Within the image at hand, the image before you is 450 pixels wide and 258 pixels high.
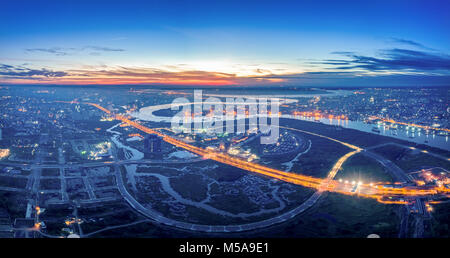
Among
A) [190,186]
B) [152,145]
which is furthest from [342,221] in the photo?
[152,145]

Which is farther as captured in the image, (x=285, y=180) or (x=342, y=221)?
(x=285, y=180)

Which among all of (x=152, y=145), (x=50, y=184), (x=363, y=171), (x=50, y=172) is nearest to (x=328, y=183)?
(x=363, y=171)

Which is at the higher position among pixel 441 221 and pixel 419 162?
pixel 419 162

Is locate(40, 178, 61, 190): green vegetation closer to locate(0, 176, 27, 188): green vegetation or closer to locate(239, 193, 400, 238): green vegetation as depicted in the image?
locate(0, 176, 27, 188): green vegetation

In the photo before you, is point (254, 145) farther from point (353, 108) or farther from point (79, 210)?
point (353, 108)

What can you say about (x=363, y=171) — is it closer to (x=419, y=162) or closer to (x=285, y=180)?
(x=419, y=162)

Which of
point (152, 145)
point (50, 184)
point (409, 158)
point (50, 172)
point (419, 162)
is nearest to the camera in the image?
point (50, 184)

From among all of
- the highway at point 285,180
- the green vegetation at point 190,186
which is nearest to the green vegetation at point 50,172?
the highway at point 285,180

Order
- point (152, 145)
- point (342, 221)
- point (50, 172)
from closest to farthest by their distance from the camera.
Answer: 1. point (342, 221)
2. point (50, 172)
3. point (152, 145)

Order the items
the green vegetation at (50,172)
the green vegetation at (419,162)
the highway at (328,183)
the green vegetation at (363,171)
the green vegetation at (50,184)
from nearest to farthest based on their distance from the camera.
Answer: the highway at (328,183) < the green vegetation at (50,184) < the green vegetation at (363,171) < the green vegetation at (50,172) < the green vegetation at (419,162)

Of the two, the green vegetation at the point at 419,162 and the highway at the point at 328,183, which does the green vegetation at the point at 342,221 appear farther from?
the green vegetation at the point at 419,162

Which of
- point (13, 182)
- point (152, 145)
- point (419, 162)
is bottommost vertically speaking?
point (13, 182)
